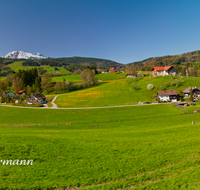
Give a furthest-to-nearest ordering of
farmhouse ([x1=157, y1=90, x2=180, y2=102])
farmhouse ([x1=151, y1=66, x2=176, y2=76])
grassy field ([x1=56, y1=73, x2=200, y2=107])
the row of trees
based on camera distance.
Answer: farmhouse ([x1=151, y1=66, x2=176, y2=76]) → the row of trees → farmhouse ([x1=157, y1=90, x2=180, y2=102]) → grassy field ([x1=56, y1=73, x2=200, y2=107])

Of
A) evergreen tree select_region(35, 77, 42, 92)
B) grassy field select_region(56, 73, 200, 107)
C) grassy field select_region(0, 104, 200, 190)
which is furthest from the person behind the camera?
evergreen tree select_region(35, 77, 42, 92)

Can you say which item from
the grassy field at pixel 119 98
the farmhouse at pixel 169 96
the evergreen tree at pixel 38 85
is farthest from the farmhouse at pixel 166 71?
the evergreen tree at pixel 38 85

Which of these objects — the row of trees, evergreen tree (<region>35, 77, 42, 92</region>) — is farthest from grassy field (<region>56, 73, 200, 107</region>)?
evergreen tree (<region>35, 77, 42, 92</region>)

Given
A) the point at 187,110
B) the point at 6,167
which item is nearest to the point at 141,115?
the point at 187,110

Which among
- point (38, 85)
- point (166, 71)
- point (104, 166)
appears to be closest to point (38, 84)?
point (38, 85)

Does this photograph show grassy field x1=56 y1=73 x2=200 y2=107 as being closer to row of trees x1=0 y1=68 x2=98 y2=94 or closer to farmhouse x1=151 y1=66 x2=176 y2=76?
farmhouse x1=151 y1=66 x2=176 y2=76

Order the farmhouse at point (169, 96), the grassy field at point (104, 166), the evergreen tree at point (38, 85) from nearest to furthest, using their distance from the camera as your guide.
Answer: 1. the grassy field at point (104, 166)
2. the farmhouse at point (169, 96)
3. the evergreen tree at point (38, 85)

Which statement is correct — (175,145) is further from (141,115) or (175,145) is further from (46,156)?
(141,115)

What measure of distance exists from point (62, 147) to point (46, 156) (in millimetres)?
2694

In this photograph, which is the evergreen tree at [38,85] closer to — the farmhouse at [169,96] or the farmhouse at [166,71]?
the farmhouse at [169,96]

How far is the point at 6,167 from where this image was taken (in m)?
11.6

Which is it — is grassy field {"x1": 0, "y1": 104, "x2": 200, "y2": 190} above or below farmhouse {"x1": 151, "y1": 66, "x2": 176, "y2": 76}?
below

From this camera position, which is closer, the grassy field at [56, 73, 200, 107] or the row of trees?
the grassy field at [56, 73, 200, 107]

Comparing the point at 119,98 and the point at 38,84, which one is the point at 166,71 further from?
the point at 38,84
